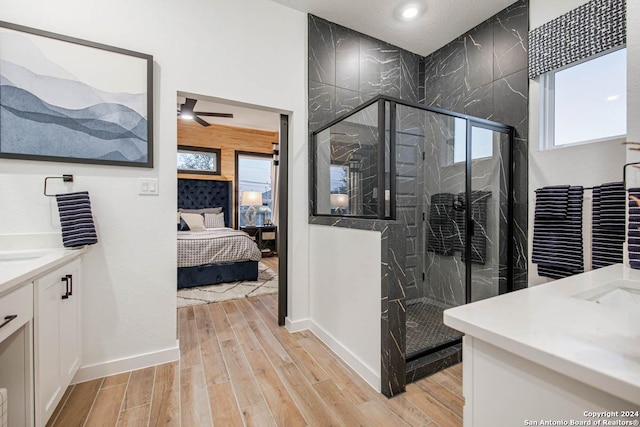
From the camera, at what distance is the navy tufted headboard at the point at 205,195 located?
18.1ft

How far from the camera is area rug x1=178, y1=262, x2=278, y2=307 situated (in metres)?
3.33

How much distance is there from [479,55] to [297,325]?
313cm

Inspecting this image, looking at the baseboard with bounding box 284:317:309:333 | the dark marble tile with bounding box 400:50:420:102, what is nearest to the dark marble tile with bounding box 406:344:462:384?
the baseboard with bounding box 284:317:309:333

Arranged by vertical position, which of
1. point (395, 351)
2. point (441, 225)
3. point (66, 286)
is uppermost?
point (441, 225)

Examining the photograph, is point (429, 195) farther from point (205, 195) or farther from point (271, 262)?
point (205, 195)

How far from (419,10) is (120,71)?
2477mm

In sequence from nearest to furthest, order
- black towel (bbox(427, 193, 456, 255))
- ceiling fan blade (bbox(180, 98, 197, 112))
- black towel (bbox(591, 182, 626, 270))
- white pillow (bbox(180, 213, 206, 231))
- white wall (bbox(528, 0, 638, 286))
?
black towel (bbox(591, 182, 626, 270)), white wall (bbox(528, 0, 638, 286)), black towel (bbox(427, 193, 456, 255)), ceiling fan blade (bbox(180, 98, 197, 112)), white pillow (bbox(180, 213, 206, 231))

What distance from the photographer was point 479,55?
8.93 feet

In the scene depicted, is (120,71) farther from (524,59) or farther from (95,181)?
(524,59)

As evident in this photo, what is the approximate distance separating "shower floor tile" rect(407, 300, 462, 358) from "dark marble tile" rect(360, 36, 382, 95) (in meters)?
2.33

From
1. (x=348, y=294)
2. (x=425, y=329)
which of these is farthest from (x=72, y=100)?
(x=425, y=329)

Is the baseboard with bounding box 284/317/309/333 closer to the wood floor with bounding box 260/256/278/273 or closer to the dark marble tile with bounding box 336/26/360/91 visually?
the dark marble tile with bounding box 336/26/360/91

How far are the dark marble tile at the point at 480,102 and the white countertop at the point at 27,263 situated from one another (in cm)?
336

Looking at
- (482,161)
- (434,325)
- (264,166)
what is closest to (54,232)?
(434,325)
